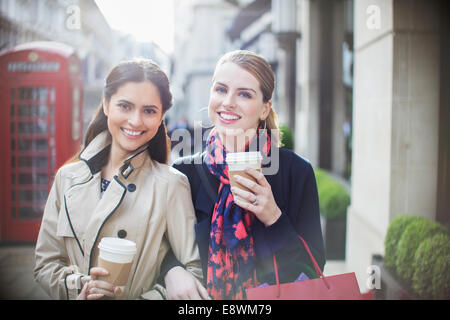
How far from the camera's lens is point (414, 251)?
2.90 meters

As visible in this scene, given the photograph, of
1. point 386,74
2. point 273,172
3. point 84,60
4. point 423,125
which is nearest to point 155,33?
point 273,172

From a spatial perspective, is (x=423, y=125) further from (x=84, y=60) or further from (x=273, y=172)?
(x=84, y=60)

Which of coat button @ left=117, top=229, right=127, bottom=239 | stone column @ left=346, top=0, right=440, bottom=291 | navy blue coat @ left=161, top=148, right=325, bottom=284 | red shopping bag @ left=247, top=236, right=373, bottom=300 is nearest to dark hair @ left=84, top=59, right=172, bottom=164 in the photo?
navy blue coat @ left=161, top=148, right=325, bottom=284

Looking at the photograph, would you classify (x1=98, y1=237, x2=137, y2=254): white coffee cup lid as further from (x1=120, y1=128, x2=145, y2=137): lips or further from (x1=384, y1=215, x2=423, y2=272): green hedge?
(x1=384, y1=215, x2=423, y2=272): green hedge

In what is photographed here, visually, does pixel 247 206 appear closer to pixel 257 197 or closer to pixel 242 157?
pixel 257 197

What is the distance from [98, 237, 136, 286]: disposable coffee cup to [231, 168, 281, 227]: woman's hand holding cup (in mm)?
540

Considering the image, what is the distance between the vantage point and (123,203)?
1.89 meters

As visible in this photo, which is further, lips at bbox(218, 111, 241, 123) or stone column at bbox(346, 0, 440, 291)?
stone column at bbox(346, 0, 440, 291)

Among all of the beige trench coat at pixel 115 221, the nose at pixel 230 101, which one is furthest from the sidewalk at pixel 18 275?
the nose at pixel 230 101

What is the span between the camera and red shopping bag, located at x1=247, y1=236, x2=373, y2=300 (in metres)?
1.84

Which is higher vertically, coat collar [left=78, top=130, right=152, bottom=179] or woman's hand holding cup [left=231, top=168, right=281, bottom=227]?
coat collar [left=78, top=130, right=152, bottom=179]

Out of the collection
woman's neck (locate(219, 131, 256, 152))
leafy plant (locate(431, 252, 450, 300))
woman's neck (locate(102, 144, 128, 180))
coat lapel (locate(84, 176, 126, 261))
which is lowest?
leafy plant (locate(431, 252, 450, 300))

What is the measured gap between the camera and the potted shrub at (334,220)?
469 cm

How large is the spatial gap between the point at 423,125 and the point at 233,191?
7.18ft
